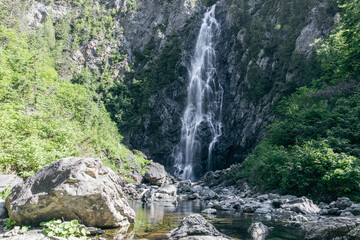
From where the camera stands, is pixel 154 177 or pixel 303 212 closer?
pixel 303 212

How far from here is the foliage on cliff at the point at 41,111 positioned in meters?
8.31

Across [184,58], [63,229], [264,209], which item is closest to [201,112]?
[184,58]

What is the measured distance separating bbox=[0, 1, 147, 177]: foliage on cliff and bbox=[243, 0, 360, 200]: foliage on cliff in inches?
436

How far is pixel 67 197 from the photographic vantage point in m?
5.29

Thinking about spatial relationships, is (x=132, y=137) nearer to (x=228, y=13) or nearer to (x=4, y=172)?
(x=228, y=13)

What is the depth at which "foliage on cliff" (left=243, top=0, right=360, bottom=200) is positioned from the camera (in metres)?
9.88

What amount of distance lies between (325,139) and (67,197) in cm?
1199

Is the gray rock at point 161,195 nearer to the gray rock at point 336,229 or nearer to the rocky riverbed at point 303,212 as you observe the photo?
the rocky riverbed at point 303,212

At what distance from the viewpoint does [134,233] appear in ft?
19.3

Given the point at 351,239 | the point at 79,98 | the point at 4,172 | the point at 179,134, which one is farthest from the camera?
the point at 179,134

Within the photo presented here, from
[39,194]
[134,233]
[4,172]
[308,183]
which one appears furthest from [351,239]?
[4,172]

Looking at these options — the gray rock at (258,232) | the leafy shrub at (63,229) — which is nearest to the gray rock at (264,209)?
the gray rock at (258,232)

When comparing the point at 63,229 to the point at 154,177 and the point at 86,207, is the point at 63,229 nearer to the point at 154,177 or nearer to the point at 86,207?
the point at 86,207

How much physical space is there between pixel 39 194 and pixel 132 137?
3365 cm
